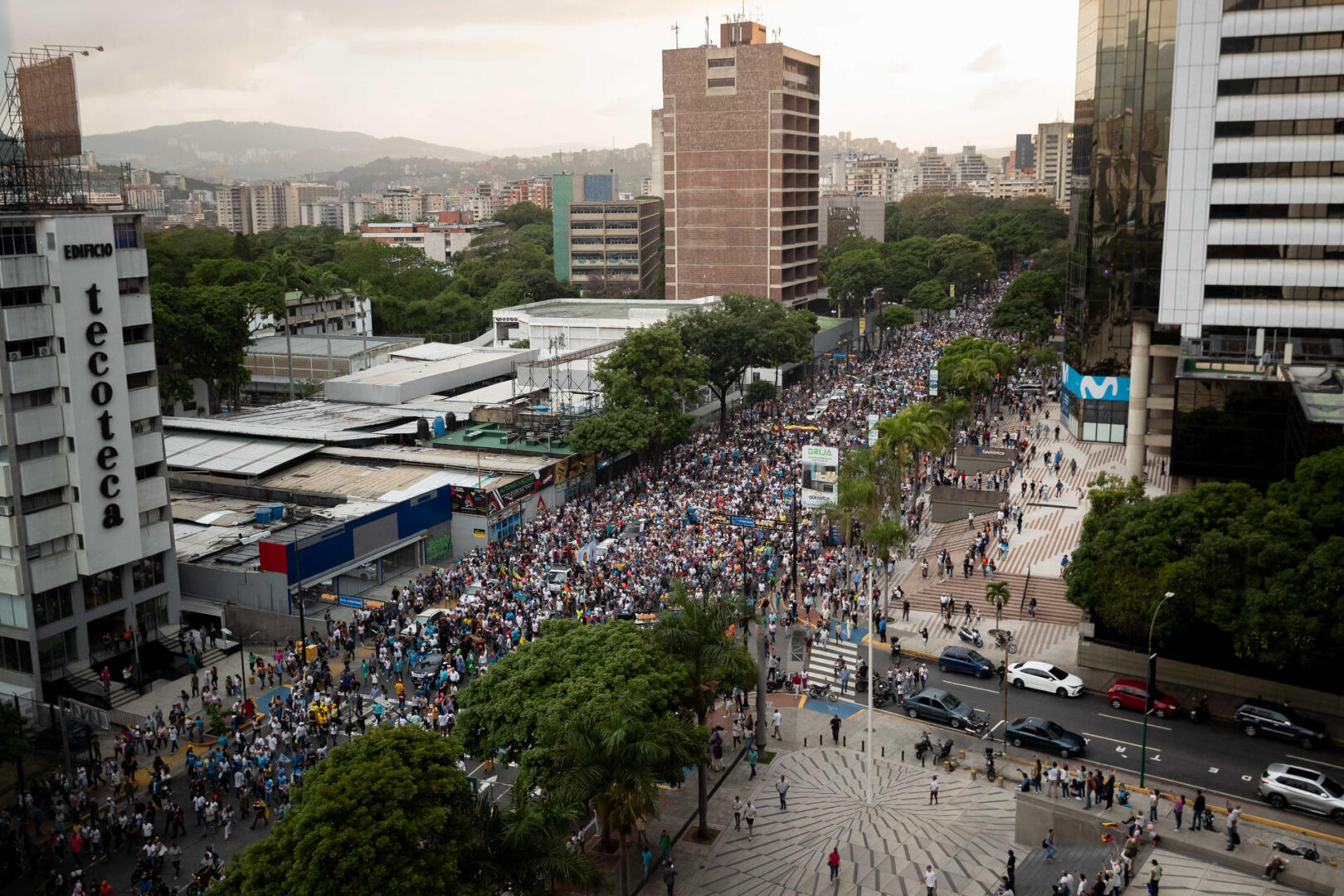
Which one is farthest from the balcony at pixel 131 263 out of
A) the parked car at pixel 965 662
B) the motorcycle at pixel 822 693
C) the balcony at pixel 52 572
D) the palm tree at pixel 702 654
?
the parked car at pixel 965 662

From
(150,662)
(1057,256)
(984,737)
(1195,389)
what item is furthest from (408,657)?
(1057,256)

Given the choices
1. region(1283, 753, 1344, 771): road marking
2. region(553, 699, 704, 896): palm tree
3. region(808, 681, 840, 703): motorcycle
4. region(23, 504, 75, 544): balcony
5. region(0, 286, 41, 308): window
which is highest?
region(0, 286, 41, 308): window

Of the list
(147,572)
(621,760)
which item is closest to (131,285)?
(147,572)

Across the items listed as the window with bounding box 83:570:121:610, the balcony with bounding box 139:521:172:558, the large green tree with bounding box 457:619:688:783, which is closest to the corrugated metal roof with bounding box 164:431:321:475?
the balcony with bounding box 139:521:172:558

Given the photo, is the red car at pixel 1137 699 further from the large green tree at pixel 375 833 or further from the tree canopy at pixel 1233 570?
the large green tree at pixel 375 833

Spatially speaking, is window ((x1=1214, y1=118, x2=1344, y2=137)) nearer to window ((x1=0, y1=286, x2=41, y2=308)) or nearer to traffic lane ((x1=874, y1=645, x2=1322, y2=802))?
traffic lane ((x1=874, y1=645, x2=1322, y2=802))

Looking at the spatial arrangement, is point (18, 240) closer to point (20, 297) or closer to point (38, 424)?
point (20, 297)
